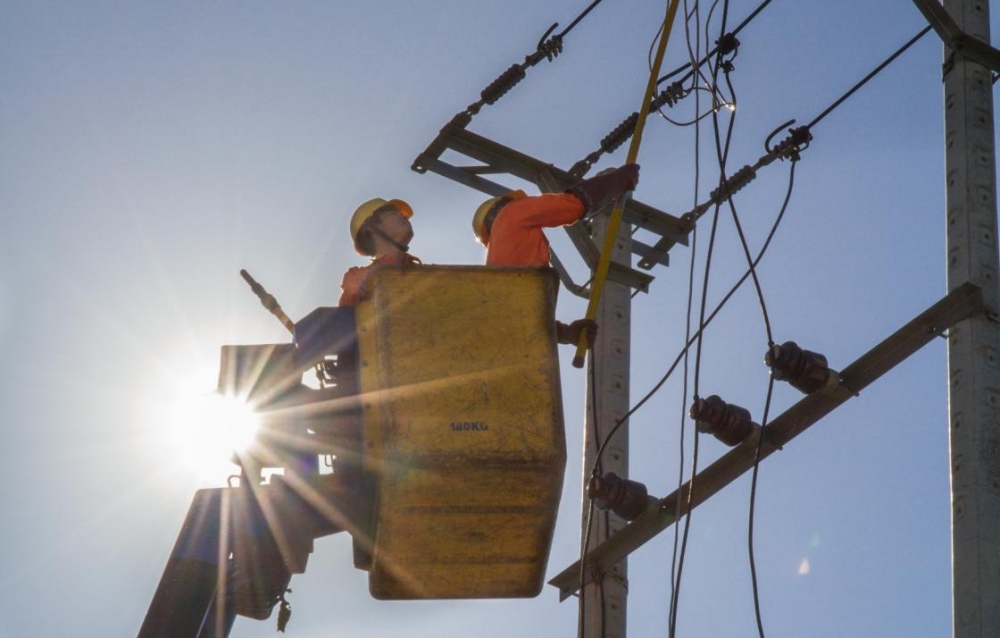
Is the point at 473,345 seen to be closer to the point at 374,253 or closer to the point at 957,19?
the point at 374,253

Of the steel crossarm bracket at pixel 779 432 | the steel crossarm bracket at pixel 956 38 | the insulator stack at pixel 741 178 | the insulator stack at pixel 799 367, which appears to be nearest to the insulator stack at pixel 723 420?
the steel crossarm bracket at pixel 779 432

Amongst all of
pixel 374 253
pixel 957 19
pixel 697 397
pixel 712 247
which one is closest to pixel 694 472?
pixel 697 397

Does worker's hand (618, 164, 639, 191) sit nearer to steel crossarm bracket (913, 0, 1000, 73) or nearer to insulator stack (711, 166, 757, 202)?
steel crossarm bracket (913, 0, 1000, 73)

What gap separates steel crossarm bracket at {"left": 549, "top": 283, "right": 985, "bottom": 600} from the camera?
8.34 metres

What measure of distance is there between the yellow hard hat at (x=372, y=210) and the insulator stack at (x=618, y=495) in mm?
1782

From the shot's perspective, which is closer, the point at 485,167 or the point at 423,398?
the point at 423,398

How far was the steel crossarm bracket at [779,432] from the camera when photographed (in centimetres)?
834

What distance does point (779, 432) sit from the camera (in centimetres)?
890

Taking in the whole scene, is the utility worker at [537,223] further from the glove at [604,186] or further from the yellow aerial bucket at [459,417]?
the yellow aerial bucket at [459,417]

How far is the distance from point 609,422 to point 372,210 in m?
2.17

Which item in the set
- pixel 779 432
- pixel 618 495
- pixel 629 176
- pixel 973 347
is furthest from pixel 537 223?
pixel 973 347

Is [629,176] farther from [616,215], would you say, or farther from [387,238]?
[387,238]

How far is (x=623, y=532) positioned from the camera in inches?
385

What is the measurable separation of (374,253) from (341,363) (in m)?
1.13
